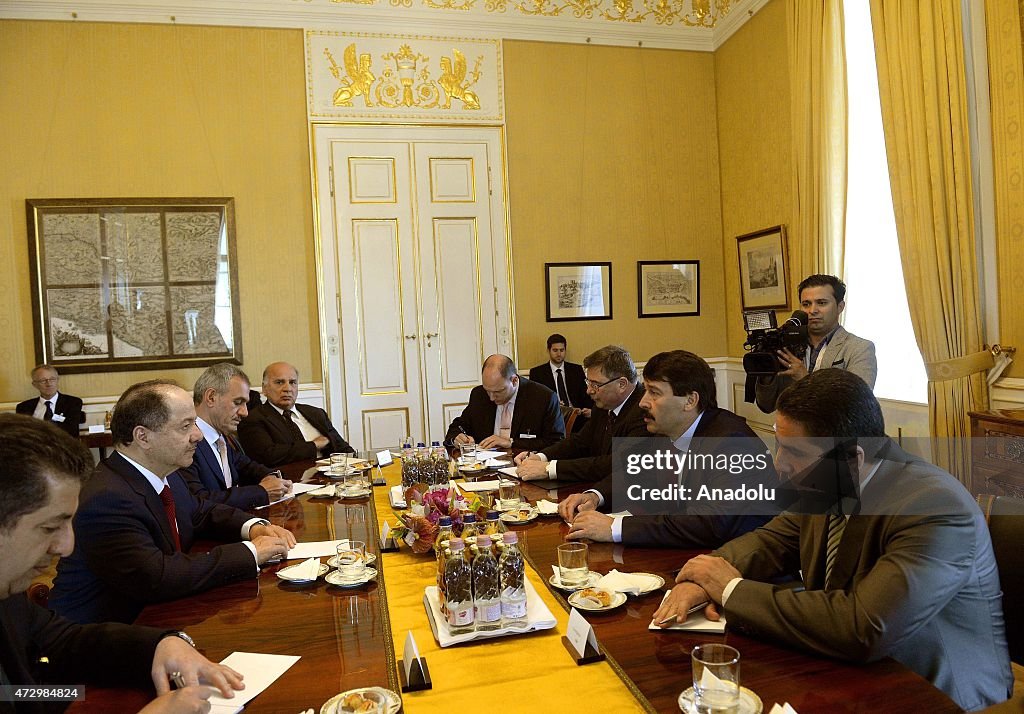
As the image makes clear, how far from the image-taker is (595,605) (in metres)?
1.86

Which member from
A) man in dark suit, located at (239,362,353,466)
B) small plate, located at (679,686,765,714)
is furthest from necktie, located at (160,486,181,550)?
man in dark suit, located at (239,362,353,466)

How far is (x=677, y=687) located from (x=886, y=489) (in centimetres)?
66

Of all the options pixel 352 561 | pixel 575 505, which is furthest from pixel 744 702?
pixel 575 505

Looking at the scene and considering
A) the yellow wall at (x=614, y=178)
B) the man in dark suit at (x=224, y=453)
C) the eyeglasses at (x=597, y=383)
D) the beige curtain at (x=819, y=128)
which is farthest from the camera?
the yellow wall at (x=614, y=178)

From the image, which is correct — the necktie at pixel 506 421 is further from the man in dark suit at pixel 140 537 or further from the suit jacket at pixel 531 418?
the man in dark suit at pixel 140 537

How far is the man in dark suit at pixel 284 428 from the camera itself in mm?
4602

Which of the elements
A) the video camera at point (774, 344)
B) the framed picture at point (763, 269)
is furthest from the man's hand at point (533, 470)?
the framed picture at point (763, 269)

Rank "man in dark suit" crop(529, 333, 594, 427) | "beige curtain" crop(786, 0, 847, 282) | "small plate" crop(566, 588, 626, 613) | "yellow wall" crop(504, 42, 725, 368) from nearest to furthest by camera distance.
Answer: "small plate" crop(566, 588, 626, 613), "beige curtain" crop(786, 0, 847, 282), "man in dark suit" crop(529, 333, 594, 427), "yellow wall" crop(504, 42, 725, 368)

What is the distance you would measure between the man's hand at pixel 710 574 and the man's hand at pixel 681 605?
2cm

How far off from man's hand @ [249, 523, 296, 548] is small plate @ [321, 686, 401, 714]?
3.61 feet

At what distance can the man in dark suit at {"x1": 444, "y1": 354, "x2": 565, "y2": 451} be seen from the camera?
497 centimetres

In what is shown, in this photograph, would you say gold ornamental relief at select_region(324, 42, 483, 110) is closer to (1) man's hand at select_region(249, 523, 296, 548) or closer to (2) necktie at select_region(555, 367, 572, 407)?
(2) necktie at select_region(555, 367, 572, 407)

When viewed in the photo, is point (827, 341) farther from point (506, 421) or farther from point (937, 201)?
point (506, 421)

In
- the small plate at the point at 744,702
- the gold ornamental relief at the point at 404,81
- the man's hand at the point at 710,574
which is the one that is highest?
the gold ornamental relief at the point at 404,81
